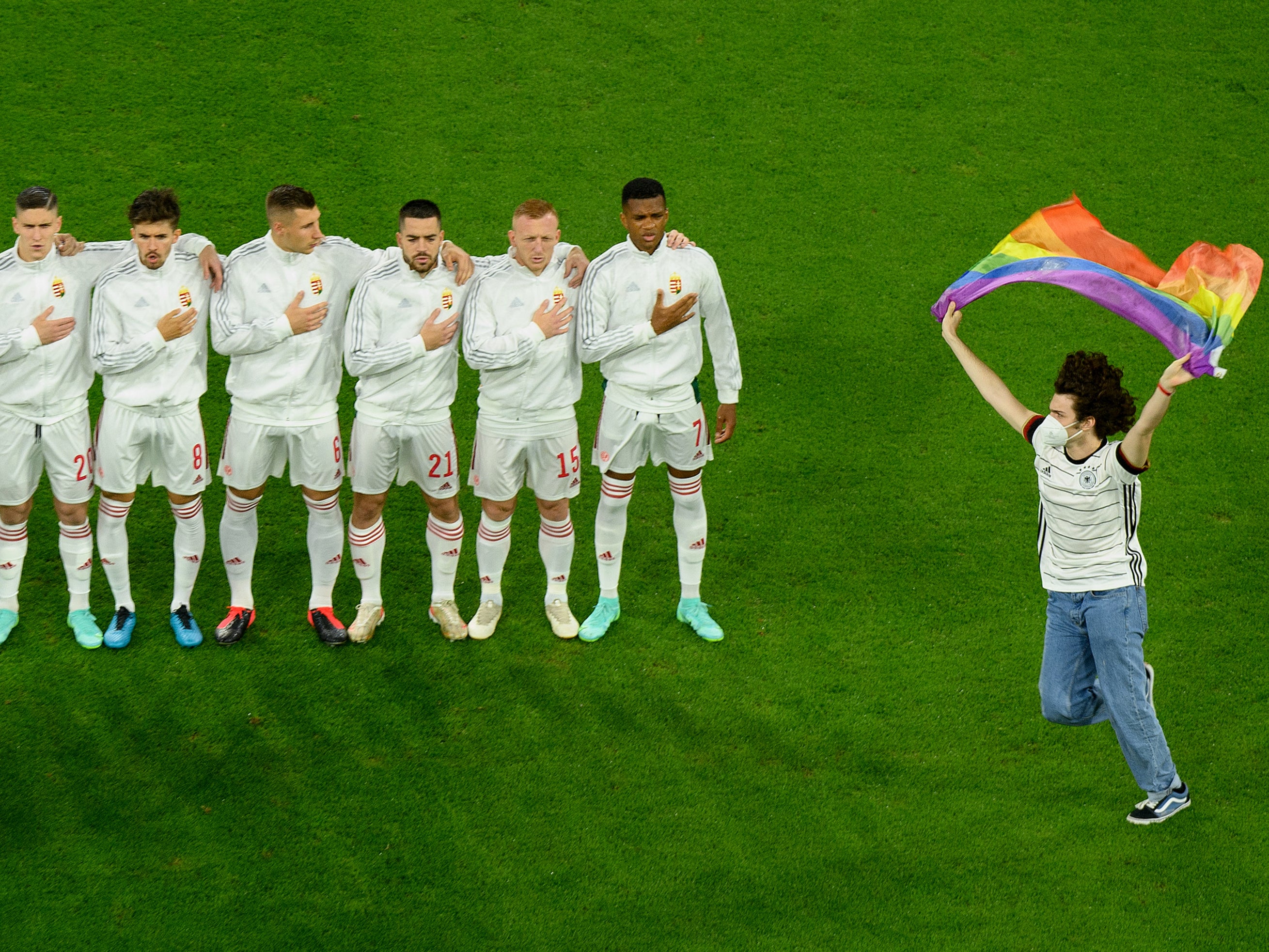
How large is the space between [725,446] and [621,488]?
5.34ft

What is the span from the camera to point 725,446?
27.3 feet

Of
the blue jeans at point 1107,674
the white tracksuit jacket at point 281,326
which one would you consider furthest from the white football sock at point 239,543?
the blue jeans at point 1107,674

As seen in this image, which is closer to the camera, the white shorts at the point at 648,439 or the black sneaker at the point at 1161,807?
the black sneaker at the point at 1161,807

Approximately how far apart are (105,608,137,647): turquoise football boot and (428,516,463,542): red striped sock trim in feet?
5.04

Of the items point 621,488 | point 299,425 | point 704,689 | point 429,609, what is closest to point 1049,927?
point 704,689

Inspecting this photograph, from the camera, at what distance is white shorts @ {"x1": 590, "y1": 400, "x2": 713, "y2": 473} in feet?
21.8

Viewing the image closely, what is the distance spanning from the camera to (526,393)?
255 inches

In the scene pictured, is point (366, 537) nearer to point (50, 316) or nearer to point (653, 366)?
point (653, 366)

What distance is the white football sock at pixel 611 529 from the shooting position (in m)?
6.85

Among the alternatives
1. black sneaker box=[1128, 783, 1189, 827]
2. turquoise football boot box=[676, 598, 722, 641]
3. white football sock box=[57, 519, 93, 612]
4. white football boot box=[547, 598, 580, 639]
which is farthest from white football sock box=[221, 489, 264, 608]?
black sneaker box=[1128, 783, 1189, 827]

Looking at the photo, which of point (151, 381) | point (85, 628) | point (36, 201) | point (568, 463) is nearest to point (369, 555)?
point (568, 463)

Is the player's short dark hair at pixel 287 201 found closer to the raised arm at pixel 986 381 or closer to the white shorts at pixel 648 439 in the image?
the white shorts at pixel 648 439

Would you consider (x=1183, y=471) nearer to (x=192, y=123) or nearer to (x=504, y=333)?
(x=504, y=333)

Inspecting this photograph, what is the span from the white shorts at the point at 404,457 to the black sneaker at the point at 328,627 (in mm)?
699
